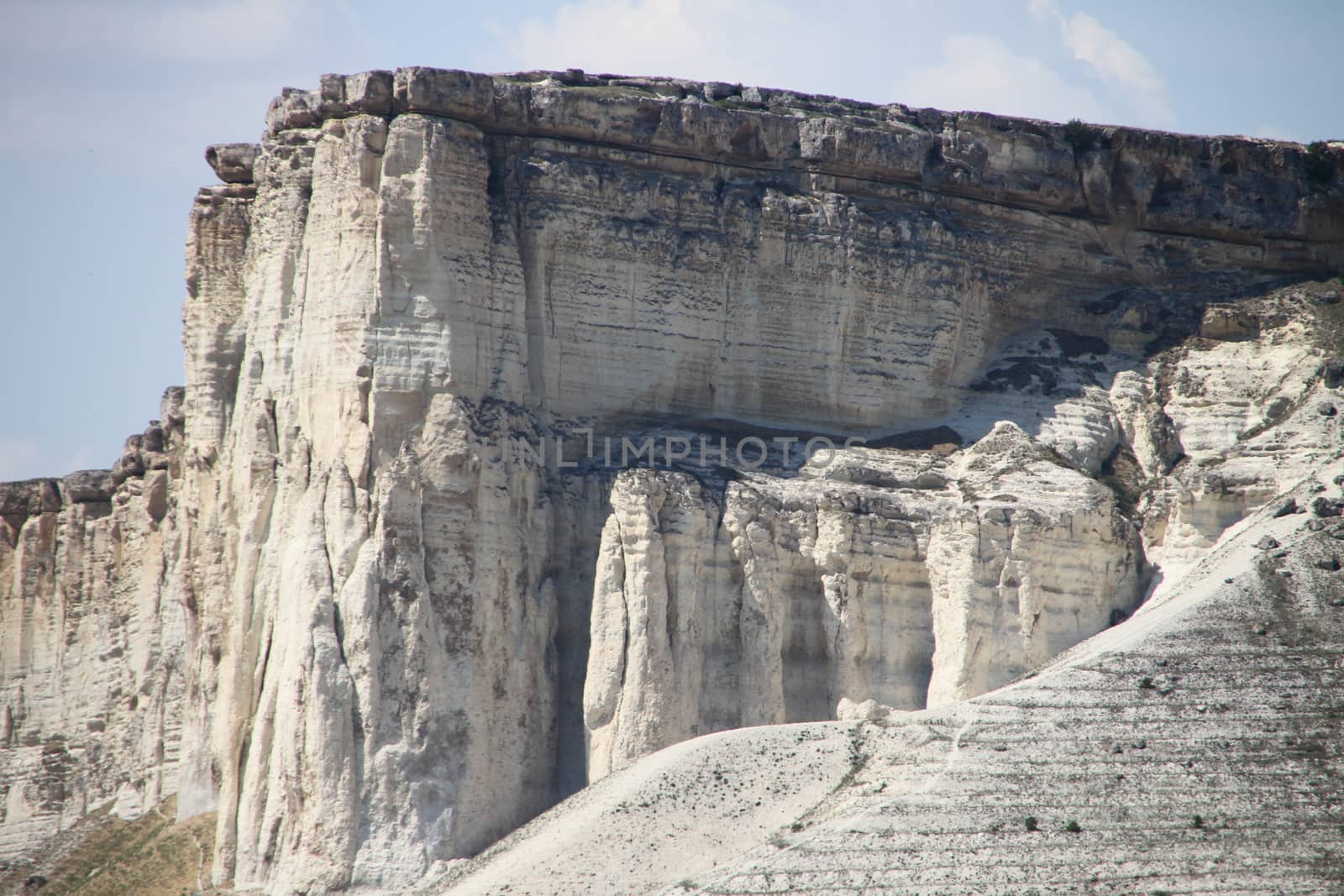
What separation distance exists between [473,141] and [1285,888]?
18.1 metres

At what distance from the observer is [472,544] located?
147ft

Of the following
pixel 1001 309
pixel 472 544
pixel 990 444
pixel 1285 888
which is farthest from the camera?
pixel 1001 309

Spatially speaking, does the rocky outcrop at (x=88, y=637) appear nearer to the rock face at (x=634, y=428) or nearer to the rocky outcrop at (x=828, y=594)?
the rock face at (x=634, y=428)

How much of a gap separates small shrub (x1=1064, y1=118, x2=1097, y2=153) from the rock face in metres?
0.23

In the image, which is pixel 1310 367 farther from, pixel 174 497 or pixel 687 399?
pixel 174 497

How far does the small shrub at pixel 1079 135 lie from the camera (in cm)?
5209

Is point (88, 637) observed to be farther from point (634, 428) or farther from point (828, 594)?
point (828, 594)

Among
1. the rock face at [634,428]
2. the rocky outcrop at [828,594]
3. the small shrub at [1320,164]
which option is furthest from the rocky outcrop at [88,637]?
the small shrub at [1320,164]

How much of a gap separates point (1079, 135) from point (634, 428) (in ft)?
34.7

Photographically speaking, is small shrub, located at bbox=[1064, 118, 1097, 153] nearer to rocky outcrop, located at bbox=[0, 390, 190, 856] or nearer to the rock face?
the rock face

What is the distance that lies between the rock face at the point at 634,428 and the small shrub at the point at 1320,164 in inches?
10.9

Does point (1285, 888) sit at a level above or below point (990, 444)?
below

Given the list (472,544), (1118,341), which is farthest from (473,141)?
(1118,341)

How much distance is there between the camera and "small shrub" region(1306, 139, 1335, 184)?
53375 mm
